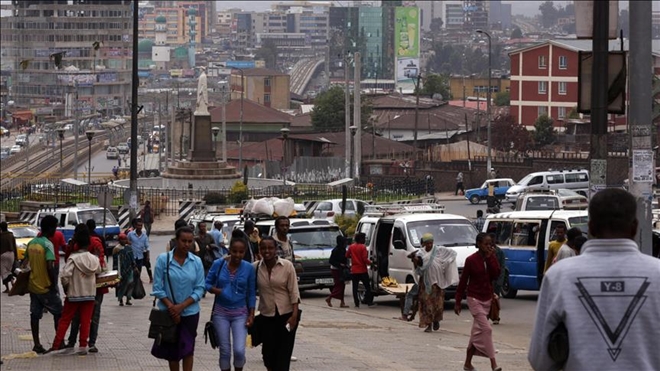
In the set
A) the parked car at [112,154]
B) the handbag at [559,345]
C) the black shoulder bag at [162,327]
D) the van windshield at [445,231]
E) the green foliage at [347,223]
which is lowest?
the parked car at [112,154]

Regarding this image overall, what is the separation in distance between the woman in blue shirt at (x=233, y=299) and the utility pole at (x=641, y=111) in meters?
3.01

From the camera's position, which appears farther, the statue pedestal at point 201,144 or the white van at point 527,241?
the statue pedestal at point 201,144

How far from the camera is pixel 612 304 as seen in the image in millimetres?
6078

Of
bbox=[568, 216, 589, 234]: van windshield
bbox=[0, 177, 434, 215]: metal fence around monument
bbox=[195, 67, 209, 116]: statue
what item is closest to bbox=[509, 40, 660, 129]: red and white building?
bbox=[195, 67, 209, 116]: statue

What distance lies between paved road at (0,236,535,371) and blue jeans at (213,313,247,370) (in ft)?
5.00

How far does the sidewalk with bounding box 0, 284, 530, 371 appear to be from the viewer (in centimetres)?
1390

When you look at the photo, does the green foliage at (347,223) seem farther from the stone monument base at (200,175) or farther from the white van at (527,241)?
the stone monument base at (200,175)

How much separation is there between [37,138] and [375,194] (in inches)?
4190

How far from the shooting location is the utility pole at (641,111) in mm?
11625

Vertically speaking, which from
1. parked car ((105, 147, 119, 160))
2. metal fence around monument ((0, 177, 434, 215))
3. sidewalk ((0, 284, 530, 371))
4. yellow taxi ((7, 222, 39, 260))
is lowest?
parked car ((105, 147, 119, 160))

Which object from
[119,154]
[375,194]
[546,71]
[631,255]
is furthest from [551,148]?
[631,255]

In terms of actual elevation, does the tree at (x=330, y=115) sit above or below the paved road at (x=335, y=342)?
above

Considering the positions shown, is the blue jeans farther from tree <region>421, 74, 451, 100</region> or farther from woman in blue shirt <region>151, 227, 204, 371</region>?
tree <region>421, 74, 451, 100</region>

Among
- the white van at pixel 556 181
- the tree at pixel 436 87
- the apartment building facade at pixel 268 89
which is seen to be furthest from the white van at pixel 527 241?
the apartment building facade at pixel 268 89
